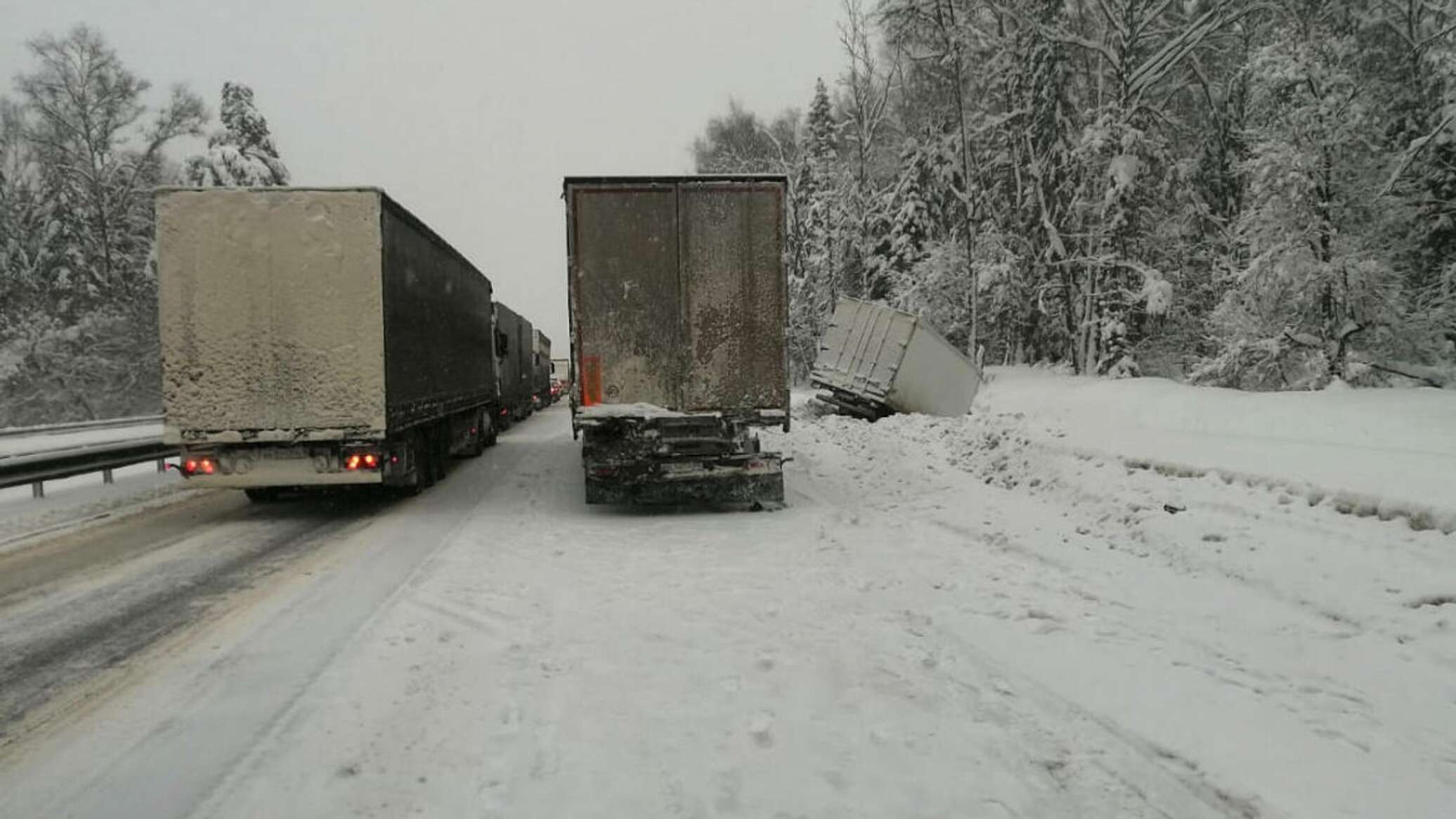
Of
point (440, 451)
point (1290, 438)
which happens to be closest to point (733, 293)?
point (440, 451)

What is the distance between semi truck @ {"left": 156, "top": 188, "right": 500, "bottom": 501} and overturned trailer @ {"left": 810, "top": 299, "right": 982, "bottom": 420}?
12792 mm

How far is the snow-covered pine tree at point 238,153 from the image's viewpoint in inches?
1332

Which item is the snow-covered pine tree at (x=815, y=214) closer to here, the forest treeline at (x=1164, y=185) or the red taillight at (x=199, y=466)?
the forest treeline at (x=1164, y=185)

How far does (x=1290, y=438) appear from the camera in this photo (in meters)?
10.4

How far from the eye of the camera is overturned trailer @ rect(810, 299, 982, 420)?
20.0 m

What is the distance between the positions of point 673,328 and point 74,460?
29.2ft

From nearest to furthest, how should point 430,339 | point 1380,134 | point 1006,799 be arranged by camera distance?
point 1006,799, point 430,339, point 1380,134

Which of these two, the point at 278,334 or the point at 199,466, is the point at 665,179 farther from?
the point at 199,466

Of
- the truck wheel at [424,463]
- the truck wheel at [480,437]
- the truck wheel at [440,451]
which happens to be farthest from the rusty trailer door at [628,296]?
the truck wheel at [480,437]

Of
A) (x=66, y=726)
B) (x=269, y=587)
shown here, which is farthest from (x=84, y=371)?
(x=66, y=726)

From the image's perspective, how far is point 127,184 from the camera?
3575 cm

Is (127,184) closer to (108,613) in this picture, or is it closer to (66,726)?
(108,613)

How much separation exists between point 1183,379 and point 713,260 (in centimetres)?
2355

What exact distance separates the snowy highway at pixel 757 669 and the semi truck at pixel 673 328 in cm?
97
